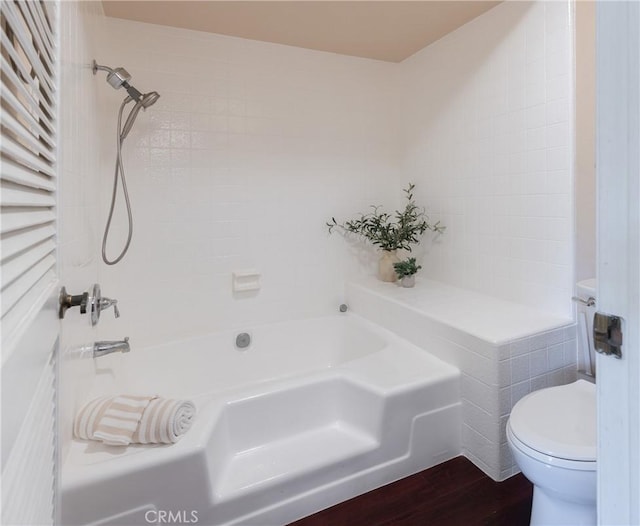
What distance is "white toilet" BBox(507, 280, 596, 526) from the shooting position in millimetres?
1140

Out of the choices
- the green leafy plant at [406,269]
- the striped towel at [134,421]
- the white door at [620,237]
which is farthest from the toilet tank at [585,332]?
the striped towel at [134,421]

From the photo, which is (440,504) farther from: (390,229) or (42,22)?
(42,22)

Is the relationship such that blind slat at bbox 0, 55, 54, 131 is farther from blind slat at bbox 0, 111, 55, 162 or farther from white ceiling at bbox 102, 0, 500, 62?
white ceiling at bbox 102, 0, 500, 62

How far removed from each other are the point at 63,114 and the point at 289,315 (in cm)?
186

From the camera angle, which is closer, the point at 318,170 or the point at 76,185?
the point at 76,185

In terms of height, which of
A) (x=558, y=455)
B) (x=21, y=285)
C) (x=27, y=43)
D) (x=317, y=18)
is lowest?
(x=558, y=455)

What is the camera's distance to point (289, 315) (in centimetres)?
266

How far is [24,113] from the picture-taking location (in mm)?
525

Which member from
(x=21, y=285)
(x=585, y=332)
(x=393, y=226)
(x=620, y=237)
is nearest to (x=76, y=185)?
(x=21, y=285)

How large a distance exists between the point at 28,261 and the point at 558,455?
1470mm

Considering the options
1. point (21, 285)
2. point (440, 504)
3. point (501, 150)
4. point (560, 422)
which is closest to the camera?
point (21, 285)

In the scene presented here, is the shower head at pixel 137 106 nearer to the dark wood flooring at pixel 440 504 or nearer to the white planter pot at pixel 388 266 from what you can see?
the white planter pot at pixel 388 266

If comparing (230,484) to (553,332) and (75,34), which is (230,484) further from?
(75,34)

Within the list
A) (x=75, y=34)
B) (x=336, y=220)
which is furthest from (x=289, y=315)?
(x=75, y=34)
